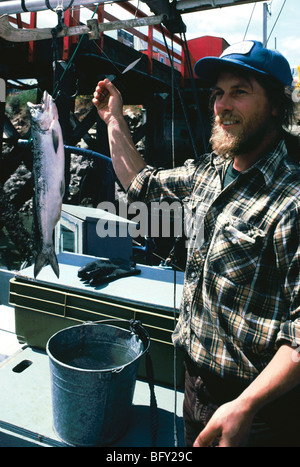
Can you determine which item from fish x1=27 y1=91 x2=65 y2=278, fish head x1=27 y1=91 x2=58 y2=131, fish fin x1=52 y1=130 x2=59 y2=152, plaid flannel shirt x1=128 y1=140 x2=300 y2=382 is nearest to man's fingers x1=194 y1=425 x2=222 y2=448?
plaid flannel shirt x1=128 y1=140 x2=300 y2=382

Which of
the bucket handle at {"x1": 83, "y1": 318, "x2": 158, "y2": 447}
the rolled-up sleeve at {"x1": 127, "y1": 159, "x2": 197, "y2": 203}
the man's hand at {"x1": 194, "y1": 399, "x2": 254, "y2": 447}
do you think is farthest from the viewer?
the bucket handle at {"x1": 83, "y1": 318, "x2": 158, "y2": 447}

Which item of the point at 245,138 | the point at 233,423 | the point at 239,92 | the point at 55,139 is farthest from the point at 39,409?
the point at 239,92

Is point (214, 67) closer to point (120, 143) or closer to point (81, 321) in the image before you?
point (120, 143)

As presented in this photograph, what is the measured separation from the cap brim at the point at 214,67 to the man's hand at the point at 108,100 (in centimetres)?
54

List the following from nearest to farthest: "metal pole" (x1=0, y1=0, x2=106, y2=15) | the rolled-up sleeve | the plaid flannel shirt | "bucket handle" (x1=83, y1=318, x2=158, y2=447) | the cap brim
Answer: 1. the plaid flannel shirt
2. the cap brim
3. the rolled-up sleeve
4. "bucket handle" (x1=83, y1=318, x2=158, y2=447)
5. "metal pole" (x1=0, y1=0, x2=106, y2=15)

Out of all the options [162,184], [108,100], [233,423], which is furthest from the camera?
[108,100]

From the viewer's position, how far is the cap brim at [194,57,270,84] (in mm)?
1687

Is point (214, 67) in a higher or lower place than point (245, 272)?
higher

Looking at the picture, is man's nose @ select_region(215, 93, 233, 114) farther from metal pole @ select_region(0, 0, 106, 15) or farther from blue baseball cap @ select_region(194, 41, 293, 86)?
metal pole @ select_region(0, 0, 106, 15)

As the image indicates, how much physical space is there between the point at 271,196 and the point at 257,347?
672 mm

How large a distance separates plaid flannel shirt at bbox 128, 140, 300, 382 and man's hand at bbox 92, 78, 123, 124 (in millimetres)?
790

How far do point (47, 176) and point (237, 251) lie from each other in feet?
4.07

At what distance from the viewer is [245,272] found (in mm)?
1620

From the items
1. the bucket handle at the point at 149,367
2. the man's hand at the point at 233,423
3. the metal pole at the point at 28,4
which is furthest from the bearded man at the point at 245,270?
the metal pole at the point at 28,4
